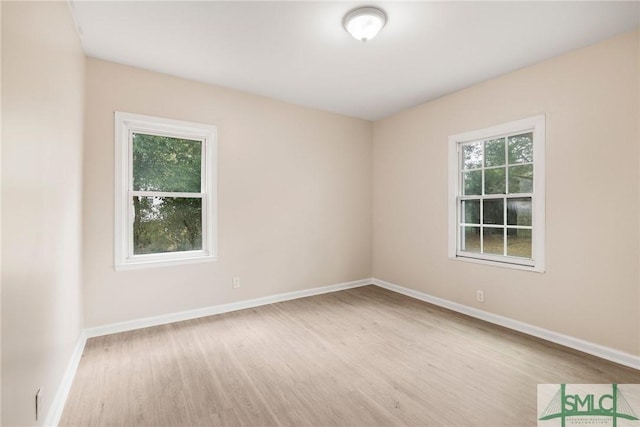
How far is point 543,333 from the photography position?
2883mm

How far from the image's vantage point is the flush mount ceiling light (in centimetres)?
217

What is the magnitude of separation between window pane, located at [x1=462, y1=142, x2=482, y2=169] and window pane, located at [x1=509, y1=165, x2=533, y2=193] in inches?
16.2

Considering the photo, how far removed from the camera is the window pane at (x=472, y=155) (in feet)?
11.7

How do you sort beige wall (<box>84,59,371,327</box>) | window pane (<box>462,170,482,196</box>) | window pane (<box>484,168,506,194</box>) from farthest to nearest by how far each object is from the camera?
1. window pane (<box>462,170,482,196</box>)
2. window pane (<box>484,168,506,194</box>)
3. beige wall (<box>84,59,371,327</box>)

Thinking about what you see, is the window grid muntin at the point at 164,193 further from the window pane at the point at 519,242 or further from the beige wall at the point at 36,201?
the window pane at the point at 519,242

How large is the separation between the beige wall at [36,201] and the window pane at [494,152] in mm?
3869

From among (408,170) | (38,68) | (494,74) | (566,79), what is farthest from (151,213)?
(566,79)

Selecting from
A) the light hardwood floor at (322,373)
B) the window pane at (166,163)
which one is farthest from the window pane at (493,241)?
the window pane at (166,163)

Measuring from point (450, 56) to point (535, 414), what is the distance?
2872mm

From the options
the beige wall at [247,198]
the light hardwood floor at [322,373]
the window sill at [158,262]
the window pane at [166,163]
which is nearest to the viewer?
the light hardwood floor at [322,373]

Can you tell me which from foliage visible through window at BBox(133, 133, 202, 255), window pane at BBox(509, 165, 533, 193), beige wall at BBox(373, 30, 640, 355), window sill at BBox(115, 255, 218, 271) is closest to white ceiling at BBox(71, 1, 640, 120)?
beige wall at BBox(373, 30, 640, 355)

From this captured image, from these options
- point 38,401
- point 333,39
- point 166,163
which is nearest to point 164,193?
point 166,163

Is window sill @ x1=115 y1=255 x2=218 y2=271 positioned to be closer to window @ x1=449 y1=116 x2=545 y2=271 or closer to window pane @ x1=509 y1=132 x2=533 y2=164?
window @ x1=449 y1=116 x2=545 y2=271

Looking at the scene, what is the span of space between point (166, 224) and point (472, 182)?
3586 mm
